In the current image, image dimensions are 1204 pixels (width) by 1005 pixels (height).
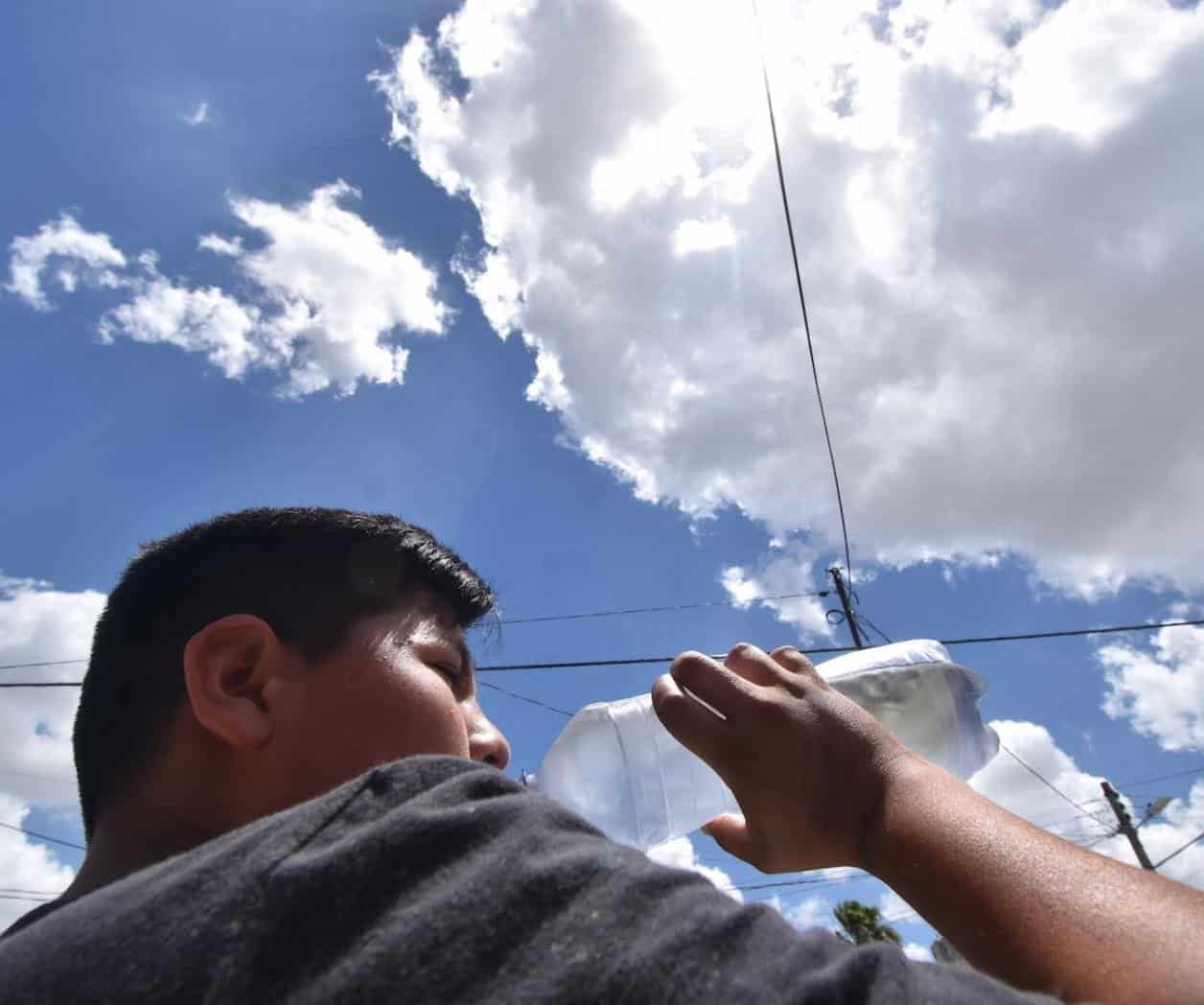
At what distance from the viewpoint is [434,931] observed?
23.9 inches

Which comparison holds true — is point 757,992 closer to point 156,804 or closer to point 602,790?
point 156,804

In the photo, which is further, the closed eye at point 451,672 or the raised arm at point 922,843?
the closed eye at point 451,672

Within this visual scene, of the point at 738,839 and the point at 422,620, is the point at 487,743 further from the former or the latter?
the point at 738,839

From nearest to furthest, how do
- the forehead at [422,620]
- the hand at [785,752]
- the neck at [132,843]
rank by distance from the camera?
the neck at [132,843], the hand at [785,752], the forehead at [422,620]

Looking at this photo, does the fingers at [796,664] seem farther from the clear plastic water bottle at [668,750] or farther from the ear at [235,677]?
the clear plastic water bottle at [668,750]

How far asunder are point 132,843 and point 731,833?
859 millimetres

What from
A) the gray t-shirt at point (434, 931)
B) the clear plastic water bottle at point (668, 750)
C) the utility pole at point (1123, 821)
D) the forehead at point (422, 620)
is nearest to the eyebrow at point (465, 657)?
the forehead at point (422, 620)

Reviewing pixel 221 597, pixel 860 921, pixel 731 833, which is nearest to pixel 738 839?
pixel 731 833

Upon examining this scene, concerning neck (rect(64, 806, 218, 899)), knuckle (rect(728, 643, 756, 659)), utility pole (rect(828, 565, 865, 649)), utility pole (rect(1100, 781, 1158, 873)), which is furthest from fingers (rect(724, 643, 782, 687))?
utility pole (rect(1100, 781, 1158, 873))

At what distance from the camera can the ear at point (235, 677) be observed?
108cm

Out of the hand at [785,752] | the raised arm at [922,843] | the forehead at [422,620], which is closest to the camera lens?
the raised arm at [922,843]

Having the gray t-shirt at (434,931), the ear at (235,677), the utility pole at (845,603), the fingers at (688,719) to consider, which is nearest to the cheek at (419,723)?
the ear at (235,677)

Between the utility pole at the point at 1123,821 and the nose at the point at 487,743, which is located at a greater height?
the utility pole at the point at 1123,821

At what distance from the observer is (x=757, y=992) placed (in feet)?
1.90
